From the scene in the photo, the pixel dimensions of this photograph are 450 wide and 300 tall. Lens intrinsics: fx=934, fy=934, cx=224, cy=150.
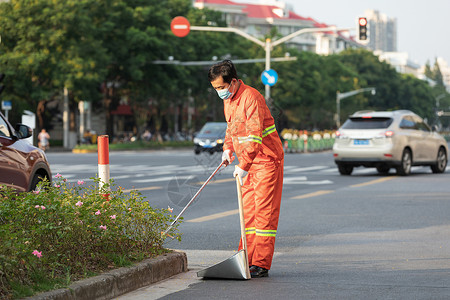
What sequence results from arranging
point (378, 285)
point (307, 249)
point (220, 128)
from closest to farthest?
point (378, 285)
point (307, 249)
point (220, 128)

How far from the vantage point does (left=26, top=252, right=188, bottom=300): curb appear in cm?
559

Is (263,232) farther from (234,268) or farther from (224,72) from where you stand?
(224,72)

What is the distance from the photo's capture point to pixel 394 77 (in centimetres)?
12644

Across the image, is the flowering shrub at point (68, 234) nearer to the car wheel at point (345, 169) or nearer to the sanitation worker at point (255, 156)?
the sanitation worker at point (255, 156)

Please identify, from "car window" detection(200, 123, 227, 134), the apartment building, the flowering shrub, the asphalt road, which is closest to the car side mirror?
the asphalt road

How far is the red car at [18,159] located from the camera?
9008 millimetres

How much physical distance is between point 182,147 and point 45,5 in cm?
1498

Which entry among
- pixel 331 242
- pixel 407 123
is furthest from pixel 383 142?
pixel 331 242

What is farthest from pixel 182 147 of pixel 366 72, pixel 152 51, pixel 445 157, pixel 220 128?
pixel 366 72

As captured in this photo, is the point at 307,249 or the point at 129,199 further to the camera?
the point at 307,249

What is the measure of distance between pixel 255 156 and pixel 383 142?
16.2 m

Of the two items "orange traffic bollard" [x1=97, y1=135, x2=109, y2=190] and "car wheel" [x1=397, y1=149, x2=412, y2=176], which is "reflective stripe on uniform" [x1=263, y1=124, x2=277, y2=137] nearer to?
"orange traffic bollard" [x1=97, y1=135, x2=109, y2=190]

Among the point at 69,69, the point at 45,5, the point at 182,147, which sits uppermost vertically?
the point at 45,5

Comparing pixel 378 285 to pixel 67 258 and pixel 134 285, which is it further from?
pixel 67 258
